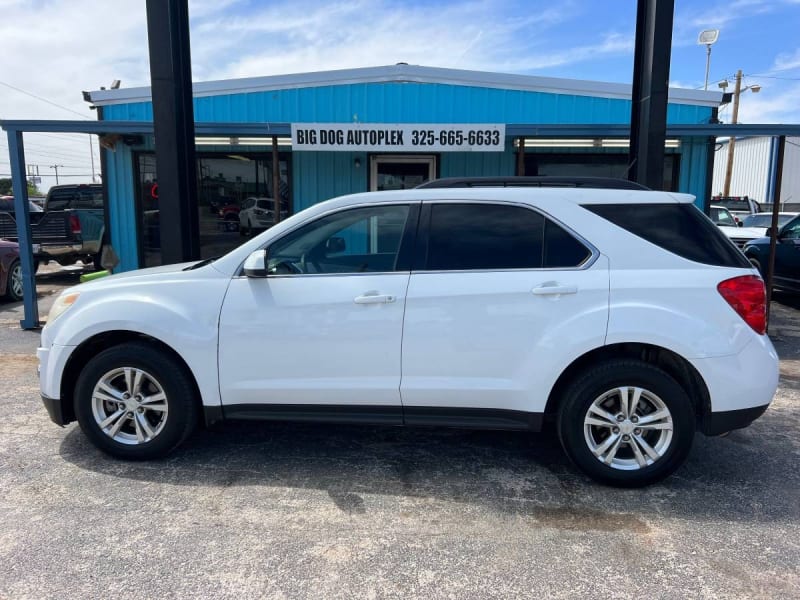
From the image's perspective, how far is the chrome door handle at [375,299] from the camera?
361cm

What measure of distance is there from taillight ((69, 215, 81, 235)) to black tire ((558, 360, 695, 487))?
1164 centimetres

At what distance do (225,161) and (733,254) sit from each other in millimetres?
8724

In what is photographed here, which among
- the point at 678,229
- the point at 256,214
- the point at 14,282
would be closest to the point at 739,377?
the point at 678,229

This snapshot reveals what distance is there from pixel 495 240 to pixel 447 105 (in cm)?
670

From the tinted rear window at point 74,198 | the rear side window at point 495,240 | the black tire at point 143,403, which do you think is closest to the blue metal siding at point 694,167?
the rear side window at point 495,240

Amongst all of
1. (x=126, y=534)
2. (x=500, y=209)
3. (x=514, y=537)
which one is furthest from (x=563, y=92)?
(x=126, y=534)

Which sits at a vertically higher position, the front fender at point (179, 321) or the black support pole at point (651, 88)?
the black support pole at point (651, 88)

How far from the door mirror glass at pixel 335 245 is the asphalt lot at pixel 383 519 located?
1383 mm

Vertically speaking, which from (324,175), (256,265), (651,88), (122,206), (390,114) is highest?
(390,114)

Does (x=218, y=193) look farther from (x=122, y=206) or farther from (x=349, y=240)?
(x=349, y=240)

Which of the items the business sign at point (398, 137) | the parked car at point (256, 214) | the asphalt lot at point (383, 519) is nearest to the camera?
the asphalt lot at point (383, 519)

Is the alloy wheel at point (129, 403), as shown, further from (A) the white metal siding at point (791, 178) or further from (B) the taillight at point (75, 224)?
(A) the white metal siding at point (791, 178)

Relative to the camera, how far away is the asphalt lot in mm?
2752

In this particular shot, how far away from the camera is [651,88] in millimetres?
6199
